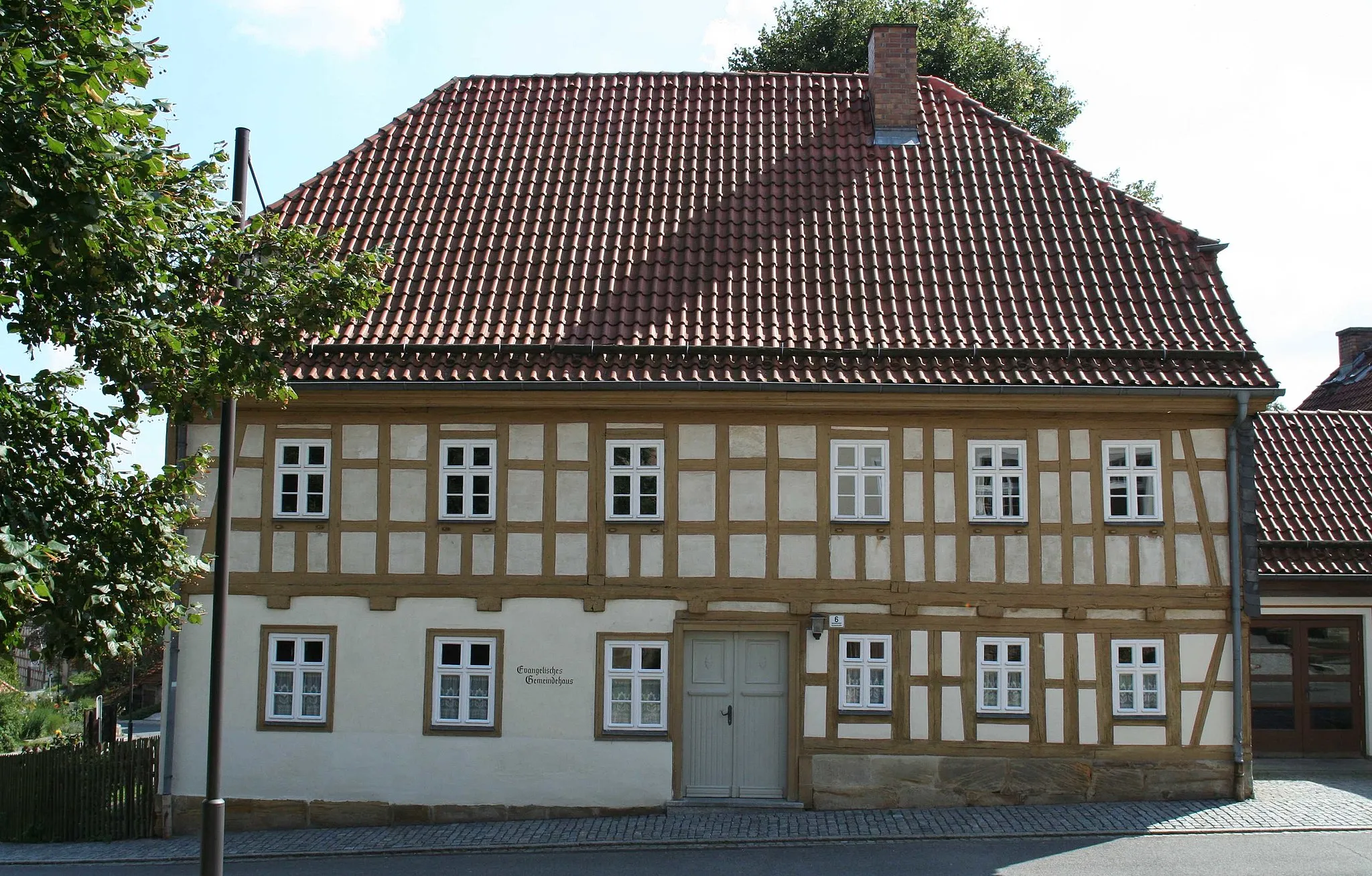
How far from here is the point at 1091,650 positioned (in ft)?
47.1

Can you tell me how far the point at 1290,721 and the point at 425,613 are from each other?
1297 cm

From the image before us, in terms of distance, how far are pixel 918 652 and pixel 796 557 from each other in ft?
6.03

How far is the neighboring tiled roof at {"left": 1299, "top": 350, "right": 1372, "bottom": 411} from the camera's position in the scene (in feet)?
83.6

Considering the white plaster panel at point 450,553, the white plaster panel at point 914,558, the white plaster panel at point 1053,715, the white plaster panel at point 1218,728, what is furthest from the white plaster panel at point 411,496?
the white plaster panel at point 1218,728

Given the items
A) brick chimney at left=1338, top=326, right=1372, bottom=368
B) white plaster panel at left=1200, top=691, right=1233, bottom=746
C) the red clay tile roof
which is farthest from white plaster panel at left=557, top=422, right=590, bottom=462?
brick chimney at left=1338, top=326, right=1372, bottom=368

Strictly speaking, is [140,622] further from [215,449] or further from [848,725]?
[848,725]

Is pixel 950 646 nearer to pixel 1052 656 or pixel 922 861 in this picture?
pixel 1052 656

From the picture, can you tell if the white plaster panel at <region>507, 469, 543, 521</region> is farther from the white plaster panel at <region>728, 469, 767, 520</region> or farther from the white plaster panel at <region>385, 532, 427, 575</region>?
the white plaster panel at <region>728, 469, 767, 520</region>

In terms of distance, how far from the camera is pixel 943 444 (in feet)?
47.9

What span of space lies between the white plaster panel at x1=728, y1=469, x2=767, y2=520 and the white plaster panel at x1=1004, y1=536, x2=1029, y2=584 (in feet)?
9.64

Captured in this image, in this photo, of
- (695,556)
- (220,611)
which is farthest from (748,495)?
(220,611)

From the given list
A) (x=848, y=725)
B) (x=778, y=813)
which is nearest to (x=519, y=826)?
(x=778, y=813)

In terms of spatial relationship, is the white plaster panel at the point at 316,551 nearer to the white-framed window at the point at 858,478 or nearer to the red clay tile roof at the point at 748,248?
the red clay tile roof at the point at 748,248

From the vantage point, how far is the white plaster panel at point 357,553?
14617 mm
